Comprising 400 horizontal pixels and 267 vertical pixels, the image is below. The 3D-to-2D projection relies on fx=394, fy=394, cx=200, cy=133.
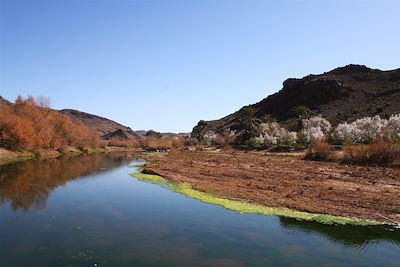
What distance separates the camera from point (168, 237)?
19.6 meters

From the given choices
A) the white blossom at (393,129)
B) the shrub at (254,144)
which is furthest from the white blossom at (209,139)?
the white blossom at (393,129)

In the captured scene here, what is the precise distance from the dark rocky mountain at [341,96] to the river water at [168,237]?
96.3 metres

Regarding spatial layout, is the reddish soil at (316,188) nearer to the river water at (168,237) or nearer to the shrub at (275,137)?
the river water at (168,237)

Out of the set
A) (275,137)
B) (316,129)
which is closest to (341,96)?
Answer: (316,129)

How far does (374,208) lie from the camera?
81.9 feet

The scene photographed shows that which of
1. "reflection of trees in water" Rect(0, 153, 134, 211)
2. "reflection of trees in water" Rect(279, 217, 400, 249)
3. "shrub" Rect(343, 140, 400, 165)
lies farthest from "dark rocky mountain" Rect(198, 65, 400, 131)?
"reflection of trees in water" Rect(279, 217, 400, 249)

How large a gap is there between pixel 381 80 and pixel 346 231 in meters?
145

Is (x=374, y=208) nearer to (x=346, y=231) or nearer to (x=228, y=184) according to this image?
(x=346, y=231)

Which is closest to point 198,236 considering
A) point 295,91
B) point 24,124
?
point 24,124

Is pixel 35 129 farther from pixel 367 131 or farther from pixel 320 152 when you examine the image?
pixel 367 131

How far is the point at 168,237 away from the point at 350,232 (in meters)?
9.35

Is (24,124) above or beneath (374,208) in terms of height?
above

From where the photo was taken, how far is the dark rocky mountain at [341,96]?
4862 inches

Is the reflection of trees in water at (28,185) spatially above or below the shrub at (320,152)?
below
